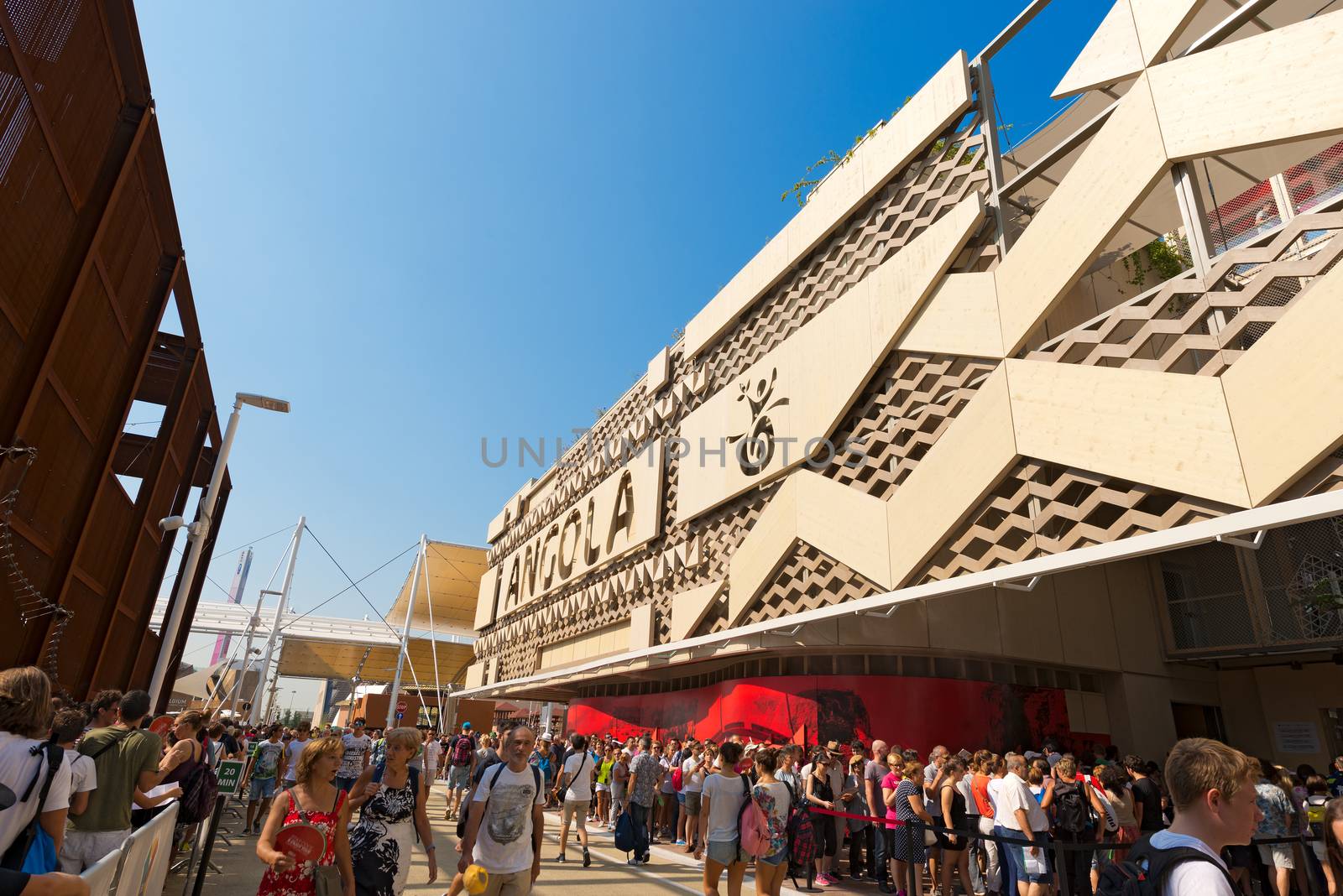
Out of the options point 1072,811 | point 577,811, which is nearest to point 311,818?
point 577,811

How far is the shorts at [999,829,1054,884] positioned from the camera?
680cm

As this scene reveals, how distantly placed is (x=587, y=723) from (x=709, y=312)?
47.8 ft

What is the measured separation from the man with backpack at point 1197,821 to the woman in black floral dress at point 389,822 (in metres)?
3.43

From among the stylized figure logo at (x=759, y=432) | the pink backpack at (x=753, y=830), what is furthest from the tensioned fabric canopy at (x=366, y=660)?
the pink backpack at (x=753, y=830)

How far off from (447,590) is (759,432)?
40.5m

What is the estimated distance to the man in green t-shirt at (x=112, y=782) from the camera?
4.30 metres

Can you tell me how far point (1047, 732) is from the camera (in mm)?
13594

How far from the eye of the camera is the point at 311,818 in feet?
12.0

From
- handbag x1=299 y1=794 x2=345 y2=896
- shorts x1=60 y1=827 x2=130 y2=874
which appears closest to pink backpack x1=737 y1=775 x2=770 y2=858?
handbag x1=299 y1=794 x2=345 y2=896

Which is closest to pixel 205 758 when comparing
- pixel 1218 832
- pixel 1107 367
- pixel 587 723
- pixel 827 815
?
pixel 827 815

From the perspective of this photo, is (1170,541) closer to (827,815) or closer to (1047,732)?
(827,815)

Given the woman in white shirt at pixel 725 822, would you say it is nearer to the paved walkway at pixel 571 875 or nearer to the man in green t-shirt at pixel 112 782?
the paved walkway at pixel 571 875

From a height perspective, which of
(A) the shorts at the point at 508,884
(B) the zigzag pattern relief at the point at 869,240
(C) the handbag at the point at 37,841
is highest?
(B) the zigzag pattern relief at the point at 869,240

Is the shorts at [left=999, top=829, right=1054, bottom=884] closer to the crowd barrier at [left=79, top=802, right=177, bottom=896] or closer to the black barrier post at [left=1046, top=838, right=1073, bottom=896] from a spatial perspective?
the black barrier post at [left=1046, top=838, right=1073, bottom=896]
